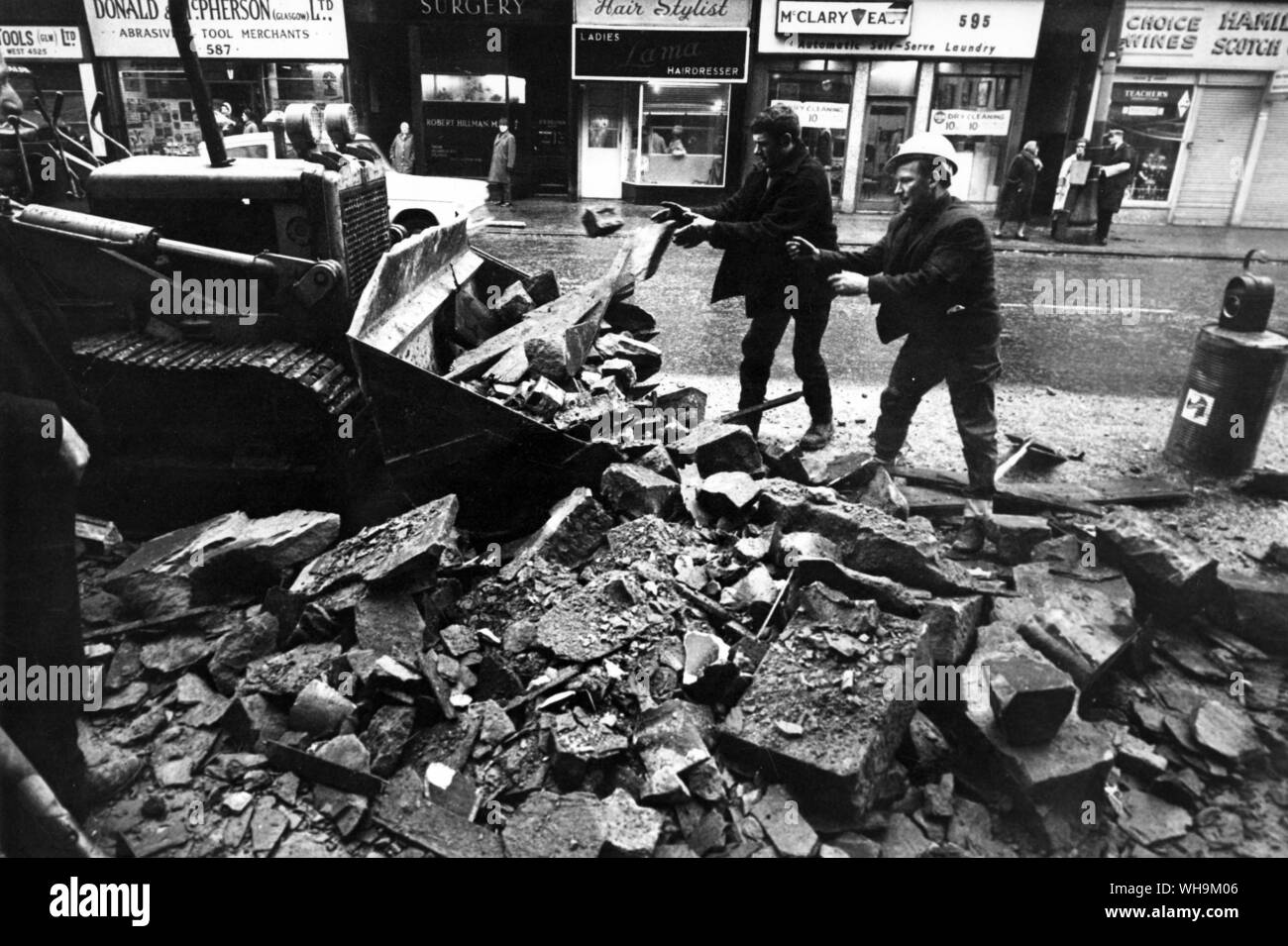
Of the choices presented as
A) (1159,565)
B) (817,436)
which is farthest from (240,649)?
(1159,565)

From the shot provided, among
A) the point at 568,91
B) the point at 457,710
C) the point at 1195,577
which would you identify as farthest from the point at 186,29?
the point at 568,91

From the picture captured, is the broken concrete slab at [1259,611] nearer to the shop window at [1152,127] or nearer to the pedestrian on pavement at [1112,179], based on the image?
the pedestrian on pavement at [1112,179]

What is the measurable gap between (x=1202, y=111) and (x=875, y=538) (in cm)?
1727

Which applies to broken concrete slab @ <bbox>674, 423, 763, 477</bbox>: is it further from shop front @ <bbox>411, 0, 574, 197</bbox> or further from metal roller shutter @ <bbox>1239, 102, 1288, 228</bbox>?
shop front @ <bbox>411, 0, 574, 197</bbox>

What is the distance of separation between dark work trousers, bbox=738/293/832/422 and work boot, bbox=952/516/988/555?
158 centimetres

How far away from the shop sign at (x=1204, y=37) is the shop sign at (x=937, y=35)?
2404mm

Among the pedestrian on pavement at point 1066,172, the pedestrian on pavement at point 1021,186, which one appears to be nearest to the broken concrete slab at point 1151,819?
the pedestrian on pavement at point 1021,186

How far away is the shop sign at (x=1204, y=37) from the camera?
13758 mm

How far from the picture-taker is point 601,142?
19266 millimetres

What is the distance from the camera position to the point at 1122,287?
11289 mm

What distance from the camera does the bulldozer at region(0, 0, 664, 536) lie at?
12.9 feet
